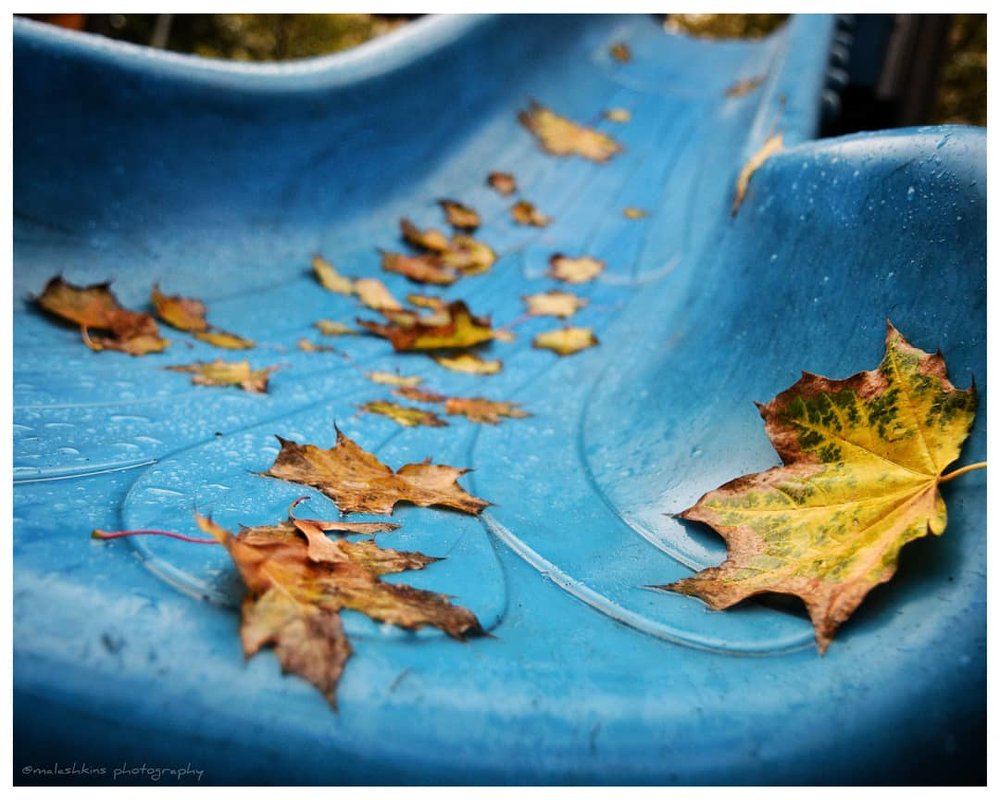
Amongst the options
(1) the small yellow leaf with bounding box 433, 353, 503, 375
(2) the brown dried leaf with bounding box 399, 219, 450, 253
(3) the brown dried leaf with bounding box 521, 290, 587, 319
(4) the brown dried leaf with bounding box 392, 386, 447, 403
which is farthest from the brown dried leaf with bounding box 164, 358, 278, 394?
(2) the brown dried leaf with bounding box 399, 219, 450, 253

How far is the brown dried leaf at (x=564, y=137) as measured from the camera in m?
2.63

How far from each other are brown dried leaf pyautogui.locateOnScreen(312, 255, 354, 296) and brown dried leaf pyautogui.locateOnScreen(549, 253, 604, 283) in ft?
1.71

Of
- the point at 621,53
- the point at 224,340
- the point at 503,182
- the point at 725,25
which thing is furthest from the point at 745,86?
the point at 725,25

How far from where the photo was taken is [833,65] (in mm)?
2699

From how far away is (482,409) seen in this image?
1.30 m

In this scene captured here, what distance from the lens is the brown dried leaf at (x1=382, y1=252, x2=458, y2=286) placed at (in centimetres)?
188

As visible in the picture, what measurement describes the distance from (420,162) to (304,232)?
1.83 ft

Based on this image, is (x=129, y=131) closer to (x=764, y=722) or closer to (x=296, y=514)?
(x=296, y=514)

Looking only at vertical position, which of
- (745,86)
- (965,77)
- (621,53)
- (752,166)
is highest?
(965,77)

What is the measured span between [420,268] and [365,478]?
1.03 meters

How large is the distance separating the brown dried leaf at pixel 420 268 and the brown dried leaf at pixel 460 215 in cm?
24

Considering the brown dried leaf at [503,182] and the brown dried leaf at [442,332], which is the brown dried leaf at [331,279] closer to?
the brown dried leaf at [442,332]

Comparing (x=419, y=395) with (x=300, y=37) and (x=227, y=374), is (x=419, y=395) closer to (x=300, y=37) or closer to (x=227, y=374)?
(x=227, y=374)
